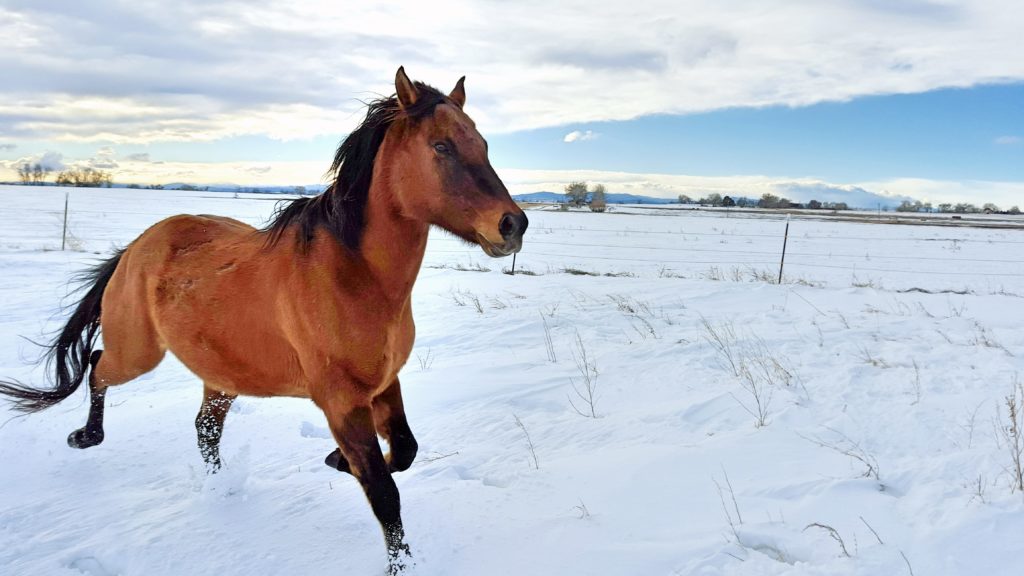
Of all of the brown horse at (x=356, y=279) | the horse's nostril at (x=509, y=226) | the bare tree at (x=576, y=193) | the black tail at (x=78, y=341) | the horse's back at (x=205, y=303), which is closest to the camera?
the horse's nostril at (x=509, y=226)

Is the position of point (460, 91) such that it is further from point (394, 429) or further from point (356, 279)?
point (394, 429)

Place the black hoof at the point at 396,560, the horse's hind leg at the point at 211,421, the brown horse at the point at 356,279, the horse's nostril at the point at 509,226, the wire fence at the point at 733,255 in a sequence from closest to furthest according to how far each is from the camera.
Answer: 1. the horse's nostril at the point at 509,226
2. the brown horse at the point at 356,279
3. the black hoof at the point at 396,560
4. the horse's hind leg at the point at 211,421
5. the wire fence at the point at 733,255

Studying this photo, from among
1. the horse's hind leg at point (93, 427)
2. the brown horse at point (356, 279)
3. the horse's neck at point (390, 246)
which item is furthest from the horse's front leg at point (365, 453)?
the horse's hind leg at point (93, 427)

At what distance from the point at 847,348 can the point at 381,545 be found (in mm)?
4791

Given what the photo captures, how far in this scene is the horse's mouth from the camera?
2.15 meters

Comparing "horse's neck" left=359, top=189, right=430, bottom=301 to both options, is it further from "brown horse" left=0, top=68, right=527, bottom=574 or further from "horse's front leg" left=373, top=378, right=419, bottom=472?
"horse's front leg" left=373, top=378, right=419, bottom=472

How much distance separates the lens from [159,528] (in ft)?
9.47

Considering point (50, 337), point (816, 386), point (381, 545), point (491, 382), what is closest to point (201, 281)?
point (381, 545)

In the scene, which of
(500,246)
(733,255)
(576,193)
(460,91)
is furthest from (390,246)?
(576,193)

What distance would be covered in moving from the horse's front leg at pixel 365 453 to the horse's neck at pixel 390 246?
1.63 feet

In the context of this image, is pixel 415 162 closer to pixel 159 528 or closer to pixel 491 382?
pixel 159 528

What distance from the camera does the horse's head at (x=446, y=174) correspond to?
2.20m

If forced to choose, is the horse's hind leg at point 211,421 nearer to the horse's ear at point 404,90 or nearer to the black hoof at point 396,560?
the black hoof at point 396,560

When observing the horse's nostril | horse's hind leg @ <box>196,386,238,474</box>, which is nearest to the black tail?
horse's hind leg @ <box>196,386,238,474</box>
